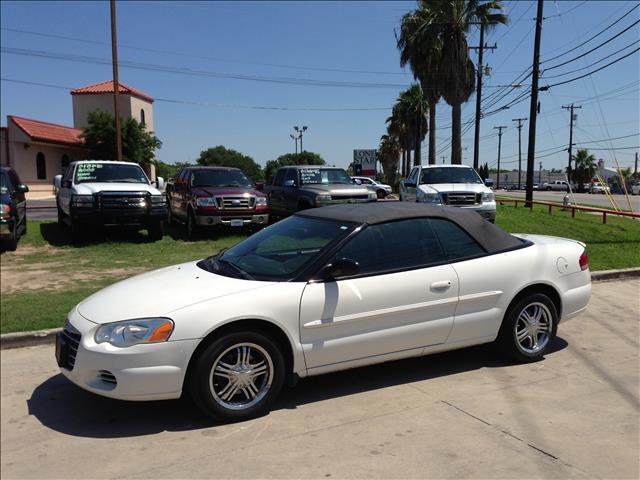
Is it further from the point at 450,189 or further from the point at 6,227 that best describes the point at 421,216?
the point at 450,189

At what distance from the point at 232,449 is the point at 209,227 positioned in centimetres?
962

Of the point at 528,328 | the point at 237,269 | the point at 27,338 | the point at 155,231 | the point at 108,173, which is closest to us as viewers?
the point at 237,269

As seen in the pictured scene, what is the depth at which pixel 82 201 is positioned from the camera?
36.1 feet

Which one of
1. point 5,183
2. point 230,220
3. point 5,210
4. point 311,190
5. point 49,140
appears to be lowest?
point 230,220

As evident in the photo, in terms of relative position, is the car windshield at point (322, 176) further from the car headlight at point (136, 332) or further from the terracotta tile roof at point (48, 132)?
the terracotta tile roof at point (48, 132)

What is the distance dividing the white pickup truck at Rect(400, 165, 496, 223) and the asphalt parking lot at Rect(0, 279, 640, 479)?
8.88 m

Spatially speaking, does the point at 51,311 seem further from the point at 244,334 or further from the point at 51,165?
the point at 51,165

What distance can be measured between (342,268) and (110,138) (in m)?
34.6

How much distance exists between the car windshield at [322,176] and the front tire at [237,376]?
10.4 m

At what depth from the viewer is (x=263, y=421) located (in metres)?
3.92

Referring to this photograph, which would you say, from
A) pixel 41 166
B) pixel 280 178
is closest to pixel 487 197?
pixel 280 178

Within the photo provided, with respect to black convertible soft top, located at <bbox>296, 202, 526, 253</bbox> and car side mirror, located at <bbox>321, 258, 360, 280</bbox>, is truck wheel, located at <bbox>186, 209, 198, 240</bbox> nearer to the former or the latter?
black convertible soft top, located at <bbox>296, 202, 526, 253</bbox>

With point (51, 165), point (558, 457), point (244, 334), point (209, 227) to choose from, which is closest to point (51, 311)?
point (244, 334)

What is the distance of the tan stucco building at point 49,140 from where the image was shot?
31156mm
